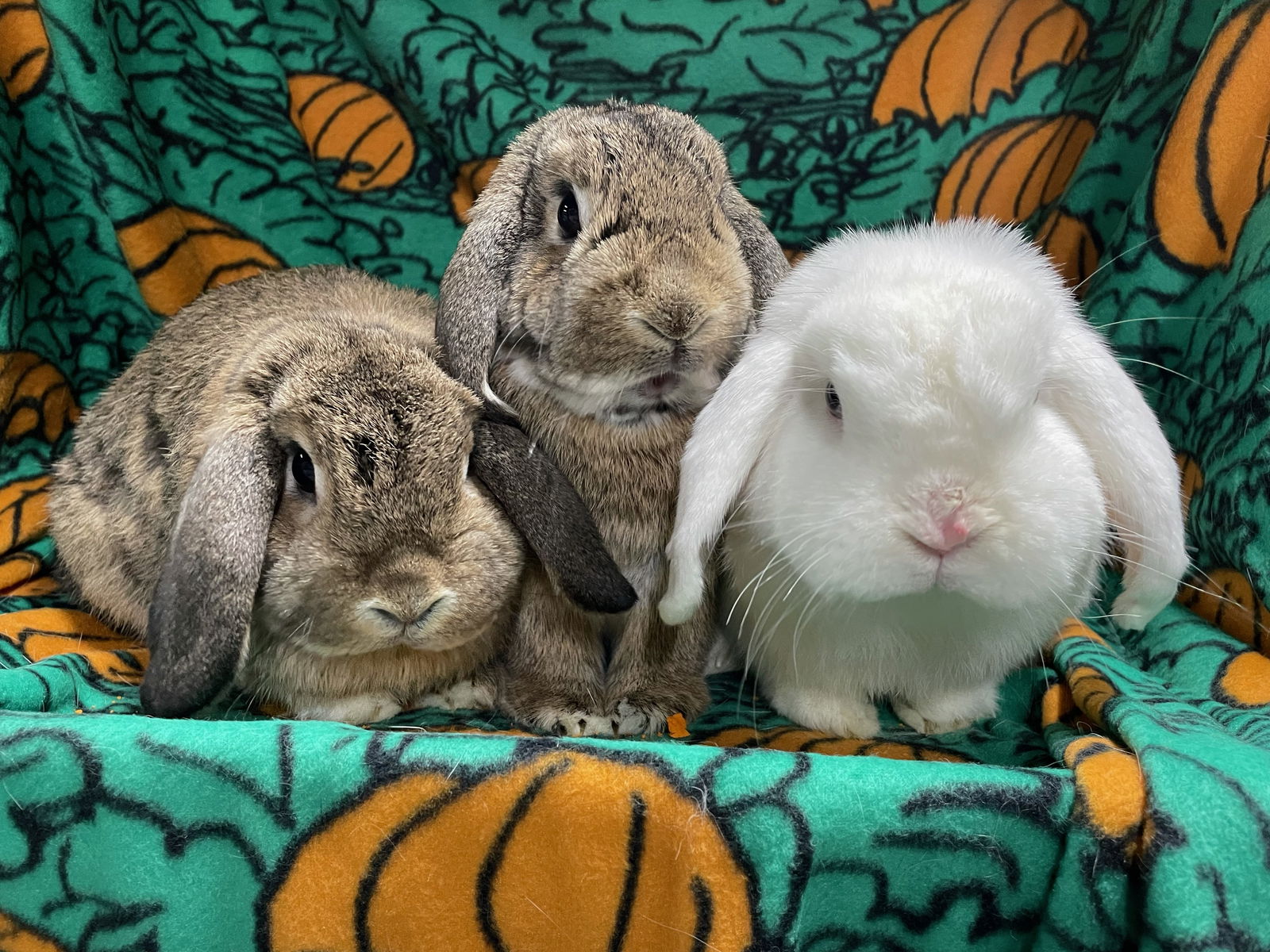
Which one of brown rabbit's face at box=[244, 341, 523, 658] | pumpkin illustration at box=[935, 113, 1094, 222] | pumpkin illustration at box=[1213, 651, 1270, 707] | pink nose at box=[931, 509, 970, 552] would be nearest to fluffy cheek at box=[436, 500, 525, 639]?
brown rabbit's face at box=[244, 341, 523, 658]

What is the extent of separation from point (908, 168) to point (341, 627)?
1537 millimetres

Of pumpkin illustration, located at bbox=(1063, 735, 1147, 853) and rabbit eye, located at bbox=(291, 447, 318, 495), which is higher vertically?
rabbit eye, located at bbox=(291, 447, 318, 495)

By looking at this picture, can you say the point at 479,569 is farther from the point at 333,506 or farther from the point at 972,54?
the point at 972,54

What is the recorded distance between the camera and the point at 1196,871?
916 millimetres

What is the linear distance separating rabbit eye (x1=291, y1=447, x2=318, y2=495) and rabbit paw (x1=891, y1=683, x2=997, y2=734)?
38.8 inches

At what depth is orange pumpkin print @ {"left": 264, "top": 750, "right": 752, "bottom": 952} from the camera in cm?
100

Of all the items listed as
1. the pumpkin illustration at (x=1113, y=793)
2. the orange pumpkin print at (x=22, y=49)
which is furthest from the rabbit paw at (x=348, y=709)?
the orange pumpkin print at (x=22, y=49)

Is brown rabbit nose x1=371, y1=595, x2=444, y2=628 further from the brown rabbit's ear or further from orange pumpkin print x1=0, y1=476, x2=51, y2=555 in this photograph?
orange pumpkin print x1=0, y1=476, x2=51, y2=555

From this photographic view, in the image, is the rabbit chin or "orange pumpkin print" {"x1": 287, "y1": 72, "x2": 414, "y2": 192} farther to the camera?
"orange pumpkin print" {"x1": 287, "y1": 72, "x2": 414, "y2": 192}

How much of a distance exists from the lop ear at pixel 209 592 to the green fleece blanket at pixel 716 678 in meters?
0.11

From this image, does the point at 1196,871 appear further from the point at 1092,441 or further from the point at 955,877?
the point at 1092,441

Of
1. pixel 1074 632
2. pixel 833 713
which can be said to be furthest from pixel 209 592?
pixel 1074 632

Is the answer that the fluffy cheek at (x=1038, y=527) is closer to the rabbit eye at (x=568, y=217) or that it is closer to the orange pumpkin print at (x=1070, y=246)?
the rabbit eye at (x=568, y=217)

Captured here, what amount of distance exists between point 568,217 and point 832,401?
515 mm
